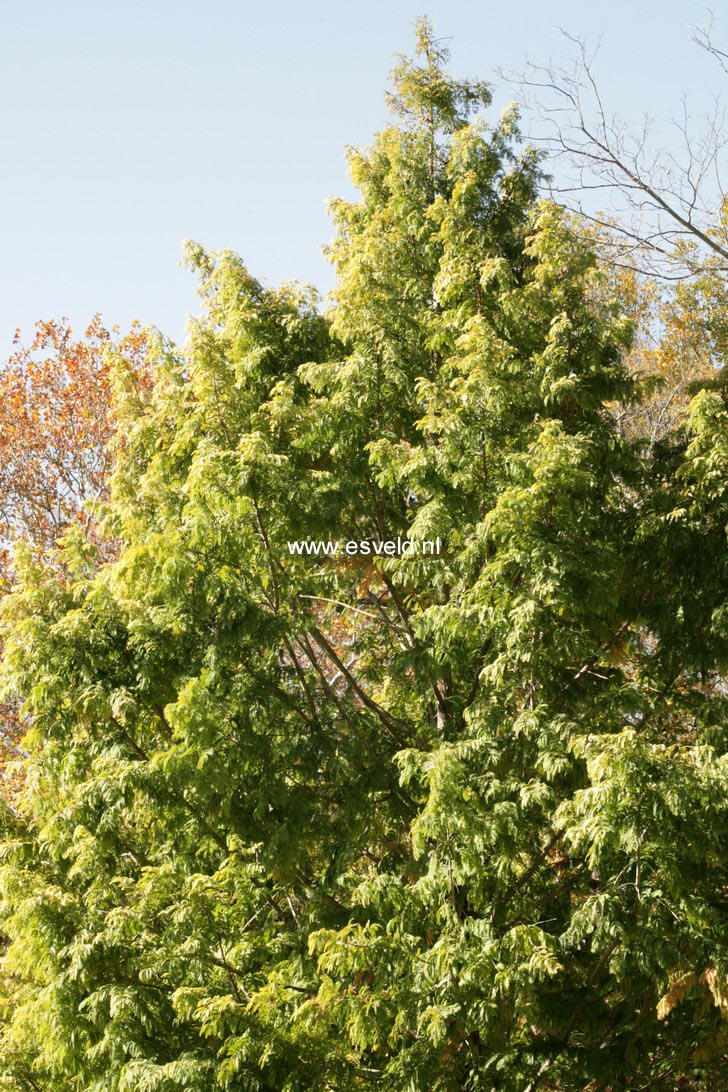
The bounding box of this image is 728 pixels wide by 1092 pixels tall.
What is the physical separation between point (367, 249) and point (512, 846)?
4490 millimetres

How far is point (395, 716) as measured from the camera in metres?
8.59

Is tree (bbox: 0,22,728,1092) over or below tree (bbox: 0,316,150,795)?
below

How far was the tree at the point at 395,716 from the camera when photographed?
234 inches

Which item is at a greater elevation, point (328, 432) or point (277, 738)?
point (328, 432)

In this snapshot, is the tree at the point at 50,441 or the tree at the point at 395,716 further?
the tree at the point at 50,441

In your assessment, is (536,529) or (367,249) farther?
(367,249)

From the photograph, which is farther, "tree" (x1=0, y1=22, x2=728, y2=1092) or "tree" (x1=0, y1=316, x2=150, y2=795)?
"tree" (x1=0, y1=316, x2=150, y2=795)

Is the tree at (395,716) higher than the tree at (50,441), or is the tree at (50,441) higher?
the tree at (50,441)

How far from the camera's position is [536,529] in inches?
253

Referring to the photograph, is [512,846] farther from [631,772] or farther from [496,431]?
[496,431]

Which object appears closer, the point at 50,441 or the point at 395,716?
the point at 395,716

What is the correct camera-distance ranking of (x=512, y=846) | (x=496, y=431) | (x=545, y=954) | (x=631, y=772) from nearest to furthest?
1. (x=631, y=772)
2. (x=545, y=954)
3. (x=512, y=846)
4. (x=496, y=431)

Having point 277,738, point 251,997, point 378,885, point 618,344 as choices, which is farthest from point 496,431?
point 251,997

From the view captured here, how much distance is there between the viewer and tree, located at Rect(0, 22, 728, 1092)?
19.5 feet
